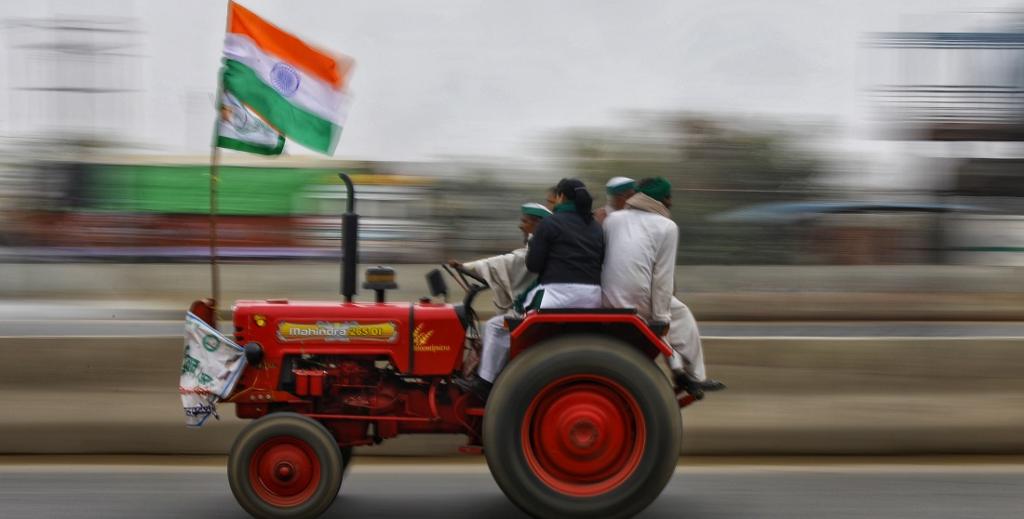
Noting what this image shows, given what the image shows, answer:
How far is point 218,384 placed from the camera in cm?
551

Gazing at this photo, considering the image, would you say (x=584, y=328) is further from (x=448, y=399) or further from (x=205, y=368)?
(x=205, y=368)

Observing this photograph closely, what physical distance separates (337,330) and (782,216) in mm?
9492

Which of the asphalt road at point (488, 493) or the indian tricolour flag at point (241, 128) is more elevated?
the indian tricolour flag at point (241, 128)

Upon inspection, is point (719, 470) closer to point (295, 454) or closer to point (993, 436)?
point (993, 436)

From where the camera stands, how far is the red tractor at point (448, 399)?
535 cm

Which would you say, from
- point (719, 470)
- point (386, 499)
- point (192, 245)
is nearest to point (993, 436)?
point (719, 470)

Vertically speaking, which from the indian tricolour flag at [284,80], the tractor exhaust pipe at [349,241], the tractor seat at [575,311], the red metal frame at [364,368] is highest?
the indian tricolour flag at [284,80]

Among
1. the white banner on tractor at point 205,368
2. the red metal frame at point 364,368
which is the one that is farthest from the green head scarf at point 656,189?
the white banner on tractor at point 205,368

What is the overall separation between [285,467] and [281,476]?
5 cm

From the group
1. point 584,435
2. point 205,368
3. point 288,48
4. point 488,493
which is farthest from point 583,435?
point 288,48

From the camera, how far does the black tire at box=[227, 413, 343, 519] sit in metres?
5.40

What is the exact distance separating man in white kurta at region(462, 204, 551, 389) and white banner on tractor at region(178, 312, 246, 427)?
1109mm

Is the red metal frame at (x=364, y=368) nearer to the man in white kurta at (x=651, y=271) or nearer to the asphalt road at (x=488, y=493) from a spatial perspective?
the man in white kurta at (x=651, y=271)

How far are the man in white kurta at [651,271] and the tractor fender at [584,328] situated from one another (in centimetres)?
11
